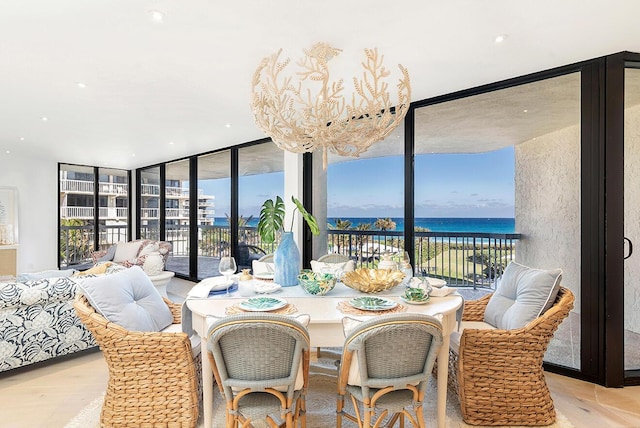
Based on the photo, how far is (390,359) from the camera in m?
1.63

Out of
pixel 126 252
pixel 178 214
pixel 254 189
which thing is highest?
pixel 254 189

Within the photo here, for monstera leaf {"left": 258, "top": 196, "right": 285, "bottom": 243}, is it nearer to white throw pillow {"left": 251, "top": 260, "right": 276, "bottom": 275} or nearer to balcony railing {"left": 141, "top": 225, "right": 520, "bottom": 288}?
balcony railing {"left": 141, "top": 225, "right": 520, "bottom": 288}

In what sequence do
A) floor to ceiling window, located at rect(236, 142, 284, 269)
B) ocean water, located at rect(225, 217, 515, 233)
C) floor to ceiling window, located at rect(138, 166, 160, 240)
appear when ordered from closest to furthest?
ocean water, located at rect(225, 217, 515, 233)
floor to ceiling window, located at rect(236, 142, 284, 269)
floor to ceiling window, located at rect(138, 166, 160, 240)

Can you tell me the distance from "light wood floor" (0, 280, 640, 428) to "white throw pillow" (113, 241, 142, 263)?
3.46 meters

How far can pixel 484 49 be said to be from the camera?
101 inches

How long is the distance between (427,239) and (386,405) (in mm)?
2558

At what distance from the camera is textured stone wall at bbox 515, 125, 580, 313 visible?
2.93m

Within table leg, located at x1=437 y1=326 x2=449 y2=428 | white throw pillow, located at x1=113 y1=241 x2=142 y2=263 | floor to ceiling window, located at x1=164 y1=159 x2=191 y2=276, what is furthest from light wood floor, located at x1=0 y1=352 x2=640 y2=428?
floor to ceiling window, located at x1=164 y1=159 x2=191 y2=276

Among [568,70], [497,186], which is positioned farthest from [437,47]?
[497,186]

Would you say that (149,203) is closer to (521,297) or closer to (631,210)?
(521,297)

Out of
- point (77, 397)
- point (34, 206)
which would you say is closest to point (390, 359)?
point (77, 397)

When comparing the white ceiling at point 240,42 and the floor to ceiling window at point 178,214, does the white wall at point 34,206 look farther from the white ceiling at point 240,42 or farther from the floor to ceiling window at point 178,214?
the white ceiling at point 240,42

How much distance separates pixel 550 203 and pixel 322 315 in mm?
2433

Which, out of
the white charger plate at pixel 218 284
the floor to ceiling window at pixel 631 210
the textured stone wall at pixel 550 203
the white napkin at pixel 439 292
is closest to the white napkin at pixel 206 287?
the white charger plate at pixel 218 284
